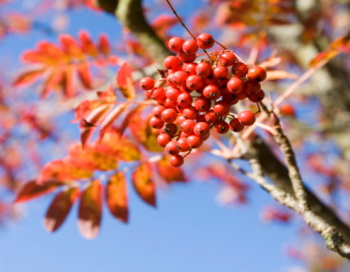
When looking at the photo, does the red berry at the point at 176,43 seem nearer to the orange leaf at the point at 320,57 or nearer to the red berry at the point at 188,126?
the red berry at the point at 188,126

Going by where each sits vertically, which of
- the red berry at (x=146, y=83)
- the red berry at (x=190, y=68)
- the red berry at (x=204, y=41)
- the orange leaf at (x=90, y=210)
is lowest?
the orange leaf at (x=90, y=210)

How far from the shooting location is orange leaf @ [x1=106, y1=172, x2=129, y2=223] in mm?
1479

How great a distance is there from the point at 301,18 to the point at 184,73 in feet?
8.53

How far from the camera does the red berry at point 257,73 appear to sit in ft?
2.83

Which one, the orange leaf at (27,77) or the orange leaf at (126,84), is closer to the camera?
the orange leaf at (126,84)

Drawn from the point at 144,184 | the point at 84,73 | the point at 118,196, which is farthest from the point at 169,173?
the point at 84,73

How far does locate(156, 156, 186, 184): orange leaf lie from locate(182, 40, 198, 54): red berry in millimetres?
752

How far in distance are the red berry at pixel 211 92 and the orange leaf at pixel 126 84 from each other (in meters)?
0.43

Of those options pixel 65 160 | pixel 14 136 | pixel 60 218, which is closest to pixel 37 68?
pixel 65 160

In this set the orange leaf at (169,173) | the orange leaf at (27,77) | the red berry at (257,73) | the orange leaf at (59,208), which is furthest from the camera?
the orange leaf at (27,77)

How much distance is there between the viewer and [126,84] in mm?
1263

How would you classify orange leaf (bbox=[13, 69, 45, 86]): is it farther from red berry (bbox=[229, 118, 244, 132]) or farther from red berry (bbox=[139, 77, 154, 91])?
red berry (bbox=[229, 118, 244, 132])

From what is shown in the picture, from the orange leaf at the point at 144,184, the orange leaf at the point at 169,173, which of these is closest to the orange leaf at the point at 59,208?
the orange leaf at the point at 144,184

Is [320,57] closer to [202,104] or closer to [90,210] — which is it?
[202,104]
